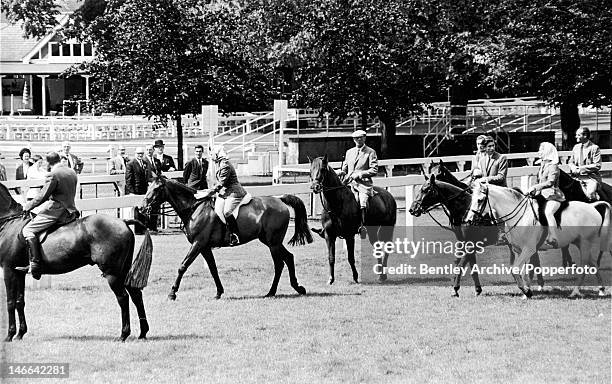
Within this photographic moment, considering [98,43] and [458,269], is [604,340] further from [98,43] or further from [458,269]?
[98,43]

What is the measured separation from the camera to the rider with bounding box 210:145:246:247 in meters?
16.6

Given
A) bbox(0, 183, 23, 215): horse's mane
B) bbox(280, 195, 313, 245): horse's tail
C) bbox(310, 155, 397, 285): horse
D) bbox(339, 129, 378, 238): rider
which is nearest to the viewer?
bbox(0, 183, 23, 215): horse's mane

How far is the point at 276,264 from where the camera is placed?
54.3 ft

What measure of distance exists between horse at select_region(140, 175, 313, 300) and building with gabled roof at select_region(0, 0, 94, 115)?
1841 inches

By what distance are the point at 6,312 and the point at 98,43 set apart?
25.1 m

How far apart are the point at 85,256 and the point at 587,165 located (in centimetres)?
889

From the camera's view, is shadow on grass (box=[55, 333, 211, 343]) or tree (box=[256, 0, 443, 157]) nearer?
shadow on grass (box=[55, 333, 211, 343])

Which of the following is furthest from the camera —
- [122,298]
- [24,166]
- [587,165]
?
[24,166]

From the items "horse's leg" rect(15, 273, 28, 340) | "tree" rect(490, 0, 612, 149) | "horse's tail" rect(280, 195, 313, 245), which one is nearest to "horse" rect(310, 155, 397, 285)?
"horse's tail" rect(280, 195, 313, 245)

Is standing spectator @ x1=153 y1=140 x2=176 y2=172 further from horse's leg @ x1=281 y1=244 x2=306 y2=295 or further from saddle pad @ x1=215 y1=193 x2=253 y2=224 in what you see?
horse's leg @ x1=281 y1=244 x2=306 y2=295

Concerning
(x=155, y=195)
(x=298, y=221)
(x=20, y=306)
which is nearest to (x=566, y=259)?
(x=298, y=221)

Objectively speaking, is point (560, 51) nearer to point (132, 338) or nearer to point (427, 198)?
point (427, 198)

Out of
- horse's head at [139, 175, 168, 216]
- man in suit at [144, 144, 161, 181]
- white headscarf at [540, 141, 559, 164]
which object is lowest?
horse's head at [139, 175, 168, 216]

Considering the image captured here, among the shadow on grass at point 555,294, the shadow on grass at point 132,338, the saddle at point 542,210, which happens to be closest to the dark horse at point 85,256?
the shadow on grass at point 132,338
